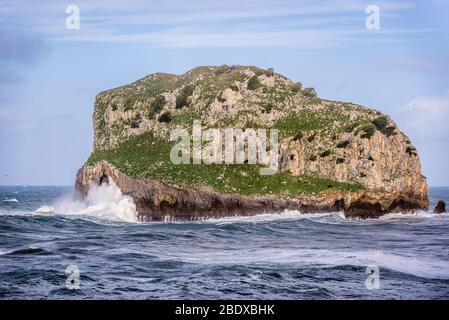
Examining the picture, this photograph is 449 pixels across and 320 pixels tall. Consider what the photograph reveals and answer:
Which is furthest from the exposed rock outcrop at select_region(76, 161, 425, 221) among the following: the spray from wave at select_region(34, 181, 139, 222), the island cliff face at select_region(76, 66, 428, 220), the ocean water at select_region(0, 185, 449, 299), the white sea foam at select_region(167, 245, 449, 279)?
the white sea foam at select_region(167, 245, 449, 279)

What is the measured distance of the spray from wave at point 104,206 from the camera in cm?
7538

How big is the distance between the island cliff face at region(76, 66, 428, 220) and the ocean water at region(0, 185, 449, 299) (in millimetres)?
4492

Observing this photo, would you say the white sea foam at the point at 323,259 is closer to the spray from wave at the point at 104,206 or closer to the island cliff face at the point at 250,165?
the spray from wave at the point at 104,206

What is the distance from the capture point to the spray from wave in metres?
75.4

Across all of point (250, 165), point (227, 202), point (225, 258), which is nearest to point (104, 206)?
point (227, 202)

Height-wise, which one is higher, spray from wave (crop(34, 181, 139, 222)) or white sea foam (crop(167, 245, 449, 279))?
spray from wave (crop(34, 181, 139, 222))

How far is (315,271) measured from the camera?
38000 mm

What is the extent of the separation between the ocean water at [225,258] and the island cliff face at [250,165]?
449 cm

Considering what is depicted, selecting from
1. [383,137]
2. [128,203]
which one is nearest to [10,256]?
[128,203]

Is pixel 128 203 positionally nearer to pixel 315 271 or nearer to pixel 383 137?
pixel 383 137

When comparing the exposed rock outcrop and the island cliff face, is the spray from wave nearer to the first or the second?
the exposed rock outcrop

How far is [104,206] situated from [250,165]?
1633 centimetres

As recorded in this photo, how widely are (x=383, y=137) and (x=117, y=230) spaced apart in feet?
112

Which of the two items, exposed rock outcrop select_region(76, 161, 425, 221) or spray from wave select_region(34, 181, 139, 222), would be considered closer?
exposed rock outcrop select_region(76, 161, 425, 221)
